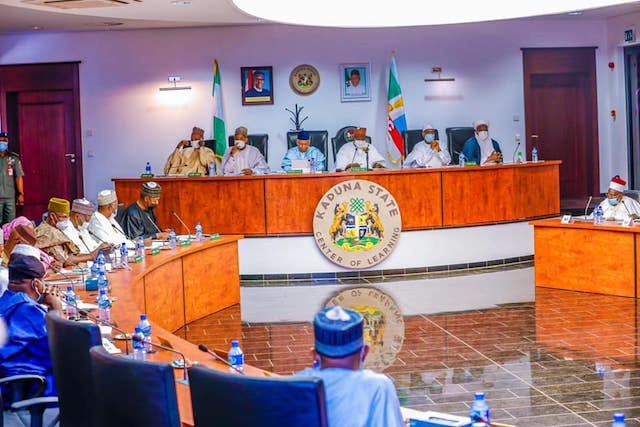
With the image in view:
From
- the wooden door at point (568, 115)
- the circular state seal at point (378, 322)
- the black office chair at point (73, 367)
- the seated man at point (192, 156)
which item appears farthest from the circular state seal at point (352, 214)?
the black office chair at point (73, 367)

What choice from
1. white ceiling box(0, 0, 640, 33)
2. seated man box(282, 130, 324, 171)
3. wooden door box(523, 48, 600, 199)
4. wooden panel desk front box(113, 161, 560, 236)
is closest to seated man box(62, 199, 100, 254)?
wooden panel desk front box(113, 161, 560, 236)

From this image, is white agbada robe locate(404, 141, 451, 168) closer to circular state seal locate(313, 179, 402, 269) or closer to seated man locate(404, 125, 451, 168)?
seated man locate(404, 125, 451, 168)

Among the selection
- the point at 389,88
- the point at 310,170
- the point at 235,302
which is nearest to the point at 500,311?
the point at 235,302

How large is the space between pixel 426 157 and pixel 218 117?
9.99 ft

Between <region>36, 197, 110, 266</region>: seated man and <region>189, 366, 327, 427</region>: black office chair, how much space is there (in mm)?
5056

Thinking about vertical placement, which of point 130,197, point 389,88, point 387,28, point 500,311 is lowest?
point 500,311

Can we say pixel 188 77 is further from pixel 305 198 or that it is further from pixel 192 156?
pixel 305 198

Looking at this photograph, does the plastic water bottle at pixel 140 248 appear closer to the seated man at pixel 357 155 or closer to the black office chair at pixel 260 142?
the seated man at pixel 357 155

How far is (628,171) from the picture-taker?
15.2 metres

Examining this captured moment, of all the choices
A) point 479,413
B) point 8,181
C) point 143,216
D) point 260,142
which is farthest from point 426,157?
point 479,413

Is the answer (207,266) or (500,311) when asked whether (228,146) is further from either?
(500,311)

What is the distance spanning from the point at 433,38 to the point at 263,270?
18.1 feet

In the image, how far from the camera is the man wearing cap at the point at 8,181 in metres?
12.9

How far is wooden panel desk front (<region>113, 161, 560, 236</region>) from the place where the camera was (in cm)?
1045
